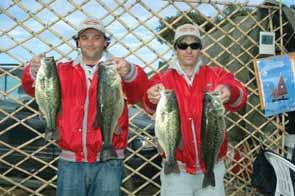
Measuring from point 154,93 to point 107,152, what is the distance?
1.27 feet

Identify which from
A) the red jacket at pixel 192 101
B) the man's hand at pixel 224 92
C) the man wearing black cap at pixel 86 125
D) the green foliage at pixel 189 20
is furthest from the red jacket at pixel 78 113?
the green foliage at pixel 189 20

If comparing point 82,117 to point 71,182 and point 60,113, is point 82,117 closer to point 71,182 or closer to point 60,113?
point 60,113

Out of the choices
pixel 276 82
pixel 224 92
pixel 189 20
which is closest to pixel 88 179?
pixel 224 92

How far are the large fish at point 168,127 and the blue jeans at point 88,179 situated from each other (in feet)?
0.95

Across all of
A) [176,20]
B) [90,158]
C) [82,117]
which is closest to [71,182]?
[90,158]

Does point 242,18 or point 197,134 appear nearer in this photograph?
point 197,134

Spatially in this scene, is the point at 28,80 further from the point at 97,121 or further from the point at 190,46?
the point at 190,46

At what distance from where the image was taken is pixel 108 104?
282 cm

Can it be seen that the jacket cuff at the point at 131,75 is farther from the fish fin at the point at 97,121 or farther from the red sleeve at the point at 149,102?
the fish fin at the point at 97,121

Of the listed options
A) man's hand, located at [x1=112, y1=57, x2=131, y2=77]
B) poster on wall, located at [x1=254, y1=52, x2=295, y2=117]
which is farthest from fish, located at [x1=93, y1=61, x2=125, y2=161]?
poster on wall, located at [x1=254, y1=52, x2=295, y2=117]

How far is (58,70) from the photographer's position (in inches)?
118

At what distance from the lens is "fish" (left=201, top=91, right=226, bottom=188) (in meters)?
2.76

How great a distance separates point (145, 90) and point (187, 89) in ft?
0.73

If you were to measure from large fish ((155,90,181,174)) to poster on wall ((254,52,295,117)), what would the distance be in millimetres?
2071
